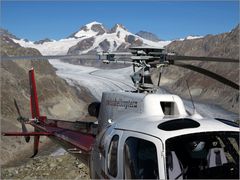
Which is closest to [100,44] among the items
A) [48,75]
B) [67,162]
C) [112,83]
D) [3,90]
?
[112,83]

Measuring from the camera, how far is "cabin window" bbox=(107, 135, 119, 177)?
722cm

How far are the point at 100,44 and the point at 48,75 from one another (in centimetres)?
11774

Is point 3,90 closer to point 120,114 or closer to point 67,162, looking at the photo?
point 67,162

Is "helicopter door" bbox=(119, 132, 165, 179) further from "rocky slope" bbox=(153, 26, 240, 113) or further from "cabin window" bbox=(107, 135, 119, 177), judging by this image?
"rocky slope" bbox=(153, 26, 240, 113)

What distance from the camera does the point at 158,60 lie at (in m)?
8.00

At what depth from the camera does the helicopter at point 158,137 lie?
20.3ft

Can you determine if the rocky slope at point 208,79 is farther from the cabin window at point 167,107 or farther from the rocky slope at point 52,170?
the cabin window at point 167,107

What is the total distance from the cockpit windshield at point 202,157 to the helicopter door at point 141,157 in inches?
5.6

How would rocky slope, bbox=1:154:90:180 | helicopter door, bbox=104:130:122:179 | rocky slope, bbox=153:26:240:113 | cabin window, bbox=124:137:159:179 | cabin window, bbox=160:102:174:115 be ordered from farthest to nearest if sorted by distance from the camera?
rocky slope, bbox=153:26:240:113 < rocky slope, bbox=1:154:90:180 < cabin window, bbox=160:102:174:115 < helicopter door, bbox=104:130:122:179 < cabin window, bbox=124:137:159:179

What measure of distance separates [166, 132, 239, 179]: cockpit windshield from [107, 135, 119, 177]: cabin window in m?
1.30

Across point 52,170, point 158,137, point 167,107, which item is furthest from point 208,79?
point 158,137

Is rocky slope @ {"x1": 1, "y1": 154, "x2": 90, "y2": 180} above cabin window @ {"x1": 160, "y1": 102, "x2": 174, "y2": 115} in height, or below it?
below

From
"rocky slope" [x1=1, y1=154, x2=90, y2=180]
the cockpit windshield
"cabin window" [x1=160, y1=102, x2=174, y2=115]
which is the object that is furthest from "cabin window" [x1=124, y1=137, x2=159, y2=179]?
"rocky slope" [x1=1, y1=154, x2=90, y2=180]

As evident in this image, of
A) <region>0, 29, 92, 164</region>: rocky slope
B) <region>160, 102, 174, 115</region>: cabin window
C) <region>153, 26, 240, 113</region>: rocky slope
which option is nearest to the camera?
<region>160, 102, 174, 115</region>: cabin window
